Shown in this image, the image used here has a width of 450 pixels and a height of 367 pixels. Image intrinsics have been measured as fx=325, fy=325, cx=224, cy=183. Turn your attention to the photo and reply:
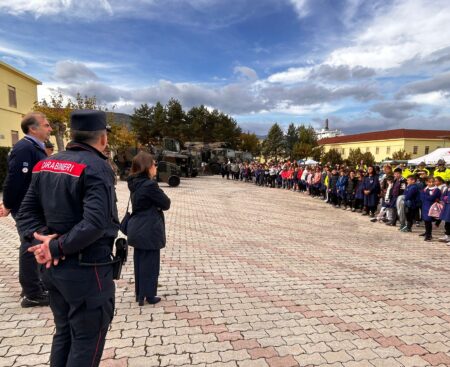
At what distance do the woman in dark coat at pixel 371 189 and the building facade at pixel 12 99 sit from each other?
975 inches

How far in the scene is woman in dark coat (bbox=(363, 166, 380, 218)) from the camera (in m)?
11.2

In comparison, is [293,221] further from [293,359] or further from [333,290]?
[293,359]

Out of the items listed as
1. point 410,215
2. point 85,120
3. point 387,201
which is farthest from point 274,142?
point 85,120

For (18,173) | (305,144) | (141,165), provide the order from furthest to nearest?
(305,144) → (141,165) → (18,173)

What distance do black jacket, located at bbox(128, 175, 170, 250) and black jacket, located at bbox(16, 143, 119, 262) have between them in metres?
1.70

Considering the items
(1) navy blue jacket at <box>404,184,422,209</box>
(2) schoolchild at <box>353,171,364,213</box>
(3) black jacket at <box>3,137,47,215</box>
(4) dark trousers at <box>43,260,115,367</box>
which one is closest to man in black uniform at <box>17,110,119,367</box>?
(4) dark trousers at <box>43,260,115,367</box>

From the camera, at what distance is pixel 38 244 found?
2029mm

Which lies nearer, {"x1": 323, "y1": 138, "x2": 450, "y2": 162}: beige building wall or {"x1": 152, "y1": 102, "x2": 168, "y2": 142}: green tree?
{"x1": 152, "y1": 102, "x2": 168, "y2": 142}: green tree

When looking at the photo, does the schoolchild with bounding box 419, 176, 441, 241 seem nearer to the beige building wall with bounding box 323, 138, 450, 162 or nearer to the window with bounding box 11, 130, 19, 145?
the window with bounding box 11, 130, 19, 145

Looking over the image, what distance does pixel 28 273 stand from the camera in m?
3.70

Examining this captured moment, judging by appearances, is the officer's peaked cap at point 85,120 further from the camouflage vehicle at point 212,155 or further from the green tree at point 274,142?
the green tree at point 274,142

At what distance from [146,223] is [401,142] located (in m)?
73.0

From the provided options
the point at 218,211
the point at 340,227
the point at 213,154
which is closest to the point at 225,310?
the point at 340,227

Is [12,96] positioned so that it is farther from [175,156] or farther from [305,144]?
[305,144]
